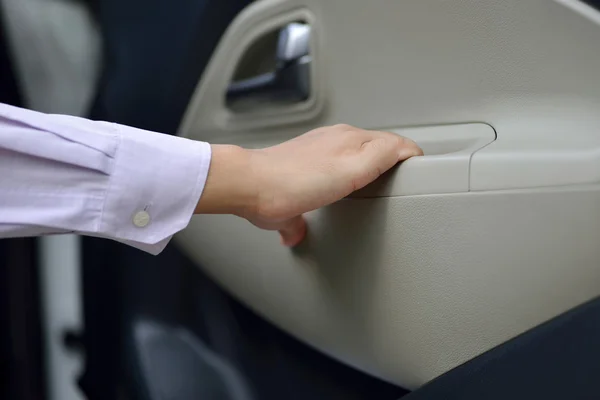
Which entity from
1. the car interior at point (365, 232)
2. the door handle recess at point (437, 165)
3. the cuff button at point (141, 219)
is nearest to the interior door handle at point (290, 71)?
the car interior at point (365, 232)

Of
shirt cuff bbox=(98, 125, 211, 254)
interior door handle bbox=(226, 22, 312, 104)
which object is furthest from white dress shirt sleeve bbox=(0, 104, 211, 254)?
interior door handle bbox=(226, 22, 312, 104)

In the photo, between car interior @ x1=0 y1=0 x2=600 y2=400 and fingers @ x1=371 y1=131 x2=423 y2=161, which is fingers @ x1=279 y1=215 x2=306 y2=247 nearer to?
car interior @ x1=0 y1=0 x2=600 y2=400

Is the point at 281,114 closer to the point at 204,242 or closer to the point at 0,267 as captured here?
the point at 204,242

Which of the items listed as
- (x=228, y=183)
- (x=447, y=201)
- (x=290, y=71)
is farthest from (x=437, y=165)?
(x=290, y=71)

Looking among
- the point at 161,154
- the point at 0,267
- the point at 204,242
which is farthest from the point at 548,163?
the point at 0,267

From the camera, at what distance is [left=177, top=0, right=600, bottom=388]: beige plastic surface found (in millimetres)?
459

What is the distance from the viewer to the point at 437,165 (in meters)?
0.50

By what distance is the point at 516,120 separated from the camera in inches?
21.7

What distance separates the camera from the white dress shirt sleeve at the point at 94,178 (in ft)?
1.43

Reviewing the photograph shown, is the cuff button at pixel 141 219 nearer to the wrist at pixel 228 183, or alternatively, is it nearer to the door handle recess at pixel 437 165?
the wrist at pixel 228 183

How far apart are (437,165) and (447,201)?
29mm

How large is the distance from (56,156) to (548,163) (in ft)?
1.12

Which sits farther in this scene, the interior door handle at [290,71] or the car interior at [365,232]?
the interior door handle at [290,71]

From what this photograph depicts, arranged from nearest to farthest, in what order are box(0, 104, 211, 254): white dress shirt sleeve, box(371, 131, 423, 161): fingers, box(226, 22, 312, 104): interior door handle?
box(0, 104, 211, 254): white dress shirt sleeve
box(371, 131, 423, 161): fingers
box(226, 22, 312, 104): interior door handle
